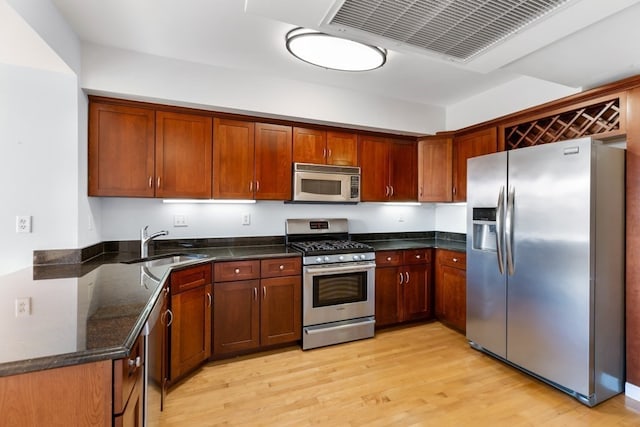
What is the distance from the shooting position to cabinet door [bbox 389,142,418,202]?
12.0 feet

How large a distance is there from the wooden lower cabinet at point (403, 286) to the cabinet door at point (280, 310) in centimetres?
93

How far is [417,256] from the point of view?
3527 mm

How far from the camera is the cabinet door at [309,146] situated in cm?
319

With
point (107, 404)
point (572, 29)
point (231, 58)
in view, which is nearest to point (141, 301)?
point (107, 404)

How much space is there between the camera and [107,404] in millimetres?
941

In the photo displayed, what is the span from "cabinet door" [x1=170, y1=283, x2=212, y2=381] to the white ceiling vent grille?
2.13 m

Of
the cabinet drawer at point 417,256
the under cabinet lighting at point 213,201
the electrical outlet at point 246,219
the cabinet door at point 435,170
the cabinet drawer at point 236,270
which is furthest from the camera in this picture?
the cabinet door at point 435,170

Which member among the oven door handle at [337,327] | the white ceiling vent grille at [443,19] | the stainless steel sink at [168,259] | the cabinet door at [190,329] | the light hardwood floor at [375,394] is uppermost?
the white ceiling vent grille at [443,19]

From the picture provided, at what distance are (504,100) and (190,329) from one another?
372cm

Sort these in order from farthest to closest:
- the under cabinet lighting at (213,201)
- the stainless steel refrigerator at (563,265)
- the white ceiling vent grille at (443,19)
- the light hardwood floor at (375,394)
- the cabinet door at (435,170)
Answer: the cabinet door at (435,170)
the under cabinet lighting at (213,201)
the stainless steel refrigerator at (563,265)
the light hardwood floor at (375,394)
the white ceiling vent grille at (443,19)

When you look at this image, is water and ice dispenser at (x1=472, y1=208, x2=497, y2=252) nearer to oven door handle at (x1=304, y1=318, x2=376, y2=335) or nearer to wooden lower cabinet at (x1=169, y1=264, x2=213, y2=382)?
oven door handle at (x1=304, y1=318, x2=376, y2=335)

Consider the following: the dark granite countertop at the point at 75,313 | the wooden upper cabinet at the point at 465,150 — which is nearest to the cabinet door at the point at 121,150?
the dark granite countertop at the point at 75,313

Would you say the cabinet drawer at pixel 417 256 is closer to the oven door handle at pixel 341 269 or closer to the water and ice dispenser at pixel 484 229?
the oven door handle at pixel 341 269

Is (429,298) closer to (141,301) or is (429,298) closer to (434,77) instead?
(434,77)
